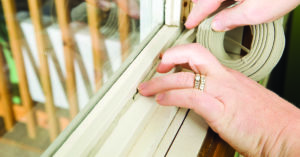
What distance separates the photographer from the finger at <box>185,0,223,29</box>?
775 mm

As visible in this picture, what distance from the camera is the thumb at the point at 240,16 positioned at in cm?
75

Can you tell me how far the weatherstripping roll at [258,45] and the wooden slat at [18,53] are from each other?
50cm

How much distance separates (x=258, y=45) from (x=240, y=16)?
0.33 feet

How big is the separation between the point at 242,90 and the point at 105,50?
19.9 inches

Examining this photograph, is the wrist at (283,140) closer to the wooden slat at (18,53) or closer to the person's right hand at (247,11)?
the person's right hand at (247,11)

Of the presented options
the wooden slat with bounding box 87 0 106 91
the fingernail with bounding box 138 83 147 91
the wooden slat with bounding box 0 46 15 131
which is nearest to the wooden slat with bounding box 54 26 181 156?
the fingernail with bounding box 138 83 147 91

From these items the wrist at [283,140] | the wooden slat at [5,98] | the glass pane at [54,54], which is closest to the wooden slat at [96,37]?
the glass pane at [54,54]

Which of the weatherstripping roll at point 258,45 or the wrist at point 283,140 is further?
the weatherstripping roll at point 258,45

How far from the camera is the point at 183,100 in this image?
0.65m

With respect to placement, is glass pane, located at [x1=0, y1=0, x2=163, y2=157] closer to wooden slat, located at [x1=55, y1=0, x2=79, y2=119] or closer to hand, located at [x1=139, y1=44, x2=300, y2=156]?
wooden slat, located at [x1=55, y1=0, x2=79, y2=119]

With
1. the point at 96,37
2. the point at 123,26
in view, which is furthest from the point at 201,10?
the point at 96,37

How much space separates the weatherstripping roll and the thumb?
0.04 metres

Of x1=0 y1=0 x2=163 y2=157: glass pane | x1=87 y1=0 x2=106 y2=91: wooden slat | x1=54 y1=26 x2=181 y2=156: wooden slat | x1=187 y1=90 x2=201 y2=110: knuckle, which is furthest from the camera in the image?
x1=87 y1=0 x2=106 y2=91: wooden slat

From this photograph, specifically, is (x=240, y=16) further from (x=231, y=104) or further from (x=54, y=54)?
(x=54, y=54)
